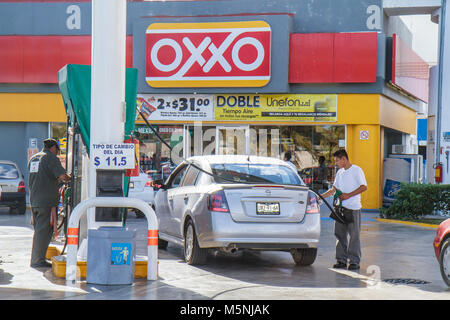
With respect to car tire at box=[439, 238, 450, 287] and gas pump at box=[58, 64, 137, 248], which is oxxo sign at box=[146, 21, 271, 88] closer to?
gas pump at box=[58, 64, 137, 248]

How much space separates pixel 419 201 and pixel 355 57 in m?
6.14

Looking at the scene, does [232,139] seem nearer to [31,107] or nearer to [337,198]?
[31,107]

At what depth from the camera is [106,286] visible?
9.10m

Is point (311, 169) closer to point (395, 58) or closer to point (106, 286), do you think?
point (395, 58)

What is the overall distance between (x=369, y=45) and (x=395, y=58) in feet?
3.68

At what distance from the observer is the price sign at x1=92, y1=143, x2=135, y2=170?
9.98 meters

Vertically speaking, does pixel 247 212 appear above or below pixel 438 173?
below

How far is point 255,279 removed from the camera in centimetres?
1000

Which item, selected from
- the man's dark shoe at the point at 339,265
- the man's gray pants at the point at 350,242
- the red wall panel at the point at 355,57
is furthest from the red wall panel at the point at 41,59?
the man's dark shoe at the point at 339,265

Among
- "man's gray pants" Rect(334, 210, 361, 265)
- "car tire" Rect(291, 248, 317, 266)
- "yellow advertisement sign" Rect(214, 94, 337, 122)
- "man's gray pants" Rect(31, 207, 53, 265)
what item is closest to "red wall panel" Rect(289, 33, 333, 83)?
"yellow advertisement sign" Rect(214, 94, 337, 122)

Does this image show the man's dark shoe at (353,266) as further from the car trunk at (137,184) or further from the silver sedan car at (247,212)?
the car trunk at (137,184)

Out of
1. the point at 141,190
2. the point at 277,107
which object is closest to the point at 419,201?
the point at 277,107

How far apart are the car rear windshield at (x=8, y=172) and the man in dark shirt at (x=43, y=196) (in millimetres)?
10713
